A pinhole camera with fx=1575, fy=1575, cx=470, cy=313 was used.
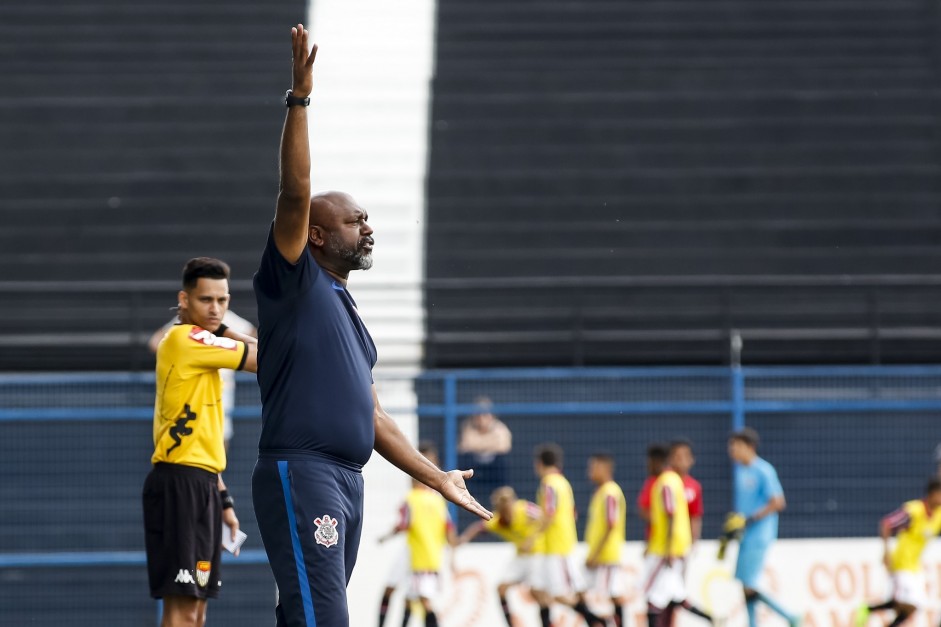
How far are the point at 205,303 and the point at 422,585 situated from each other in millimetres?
6160

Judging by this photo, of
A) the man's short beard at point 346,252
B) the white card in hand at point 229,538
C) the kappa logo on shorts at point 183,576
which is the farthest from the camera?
the white card in hand at point 229,538

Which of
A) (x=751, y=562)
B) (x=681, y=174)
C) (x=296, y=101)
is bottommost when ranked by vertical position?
(x=751, y=562)

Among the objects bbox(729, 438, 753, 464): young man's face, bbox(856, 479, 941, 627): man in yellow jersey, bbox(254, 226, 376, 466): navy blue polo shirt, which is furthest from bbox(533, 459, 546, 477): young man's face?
bbox(254, 226, 376, 466): navy blue polo shirt

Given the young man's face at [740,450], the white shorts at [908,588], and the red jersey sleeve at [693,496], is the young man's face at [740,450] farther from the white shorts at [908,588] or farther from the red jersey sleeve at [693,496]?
the white shorts at [908,588]

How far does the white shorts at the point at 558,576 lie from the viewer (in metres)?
13.0

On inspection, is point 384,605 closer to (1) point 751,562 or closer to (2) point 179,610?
(1) point 751,562

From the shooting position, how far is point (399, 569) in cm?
1290

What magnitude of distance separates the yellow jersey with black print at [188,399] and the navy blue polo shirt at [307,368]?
187 centimetres

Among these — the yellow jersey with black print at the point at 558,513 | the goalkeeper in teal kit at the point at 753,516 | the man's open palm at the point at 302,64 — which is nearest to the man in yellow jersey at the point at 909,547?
the goalkeeper in teal kit at the point at 753,516

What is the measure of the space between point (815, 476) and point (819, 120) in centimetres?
555

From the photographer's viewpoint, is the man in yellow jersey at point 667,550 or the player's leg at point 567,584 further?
the player's leg at point 567,584

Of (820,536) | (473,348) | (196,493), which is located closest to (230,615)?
(473,348)

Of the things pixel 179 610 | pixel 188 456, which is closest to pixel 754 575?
pixel 179 610

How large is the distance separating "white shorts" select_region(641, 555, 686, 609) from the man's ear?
8.03m
